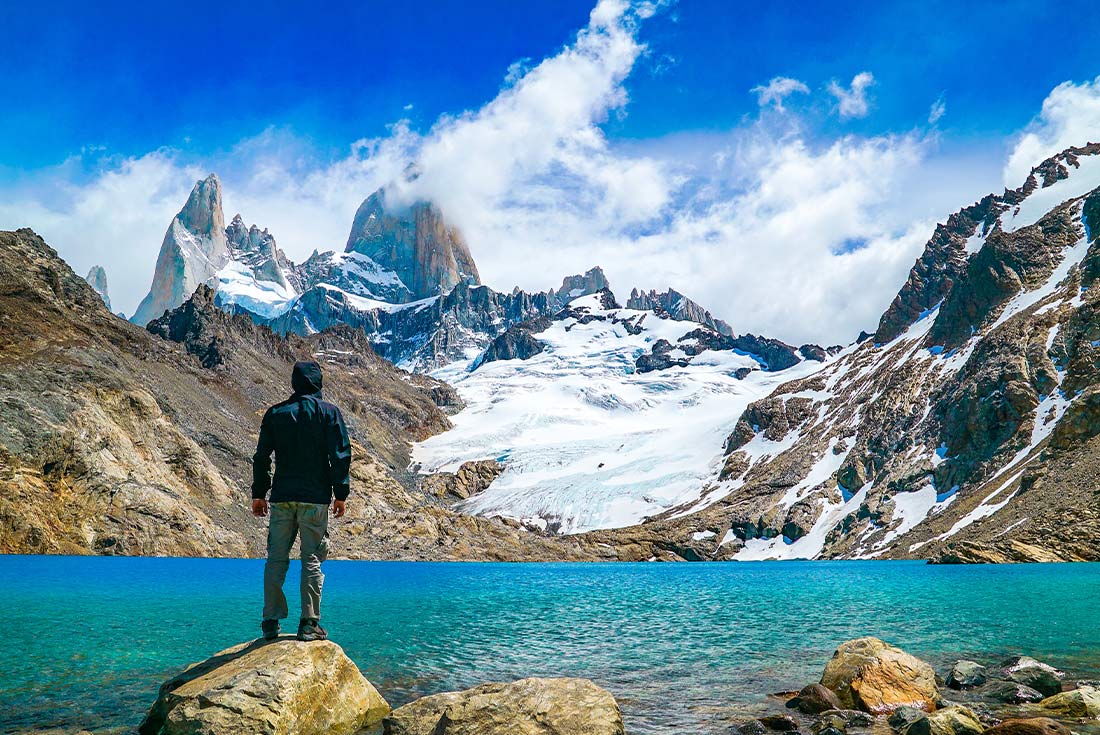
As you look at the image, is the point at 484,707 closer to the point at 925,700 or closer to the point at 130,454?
the point at 925,700

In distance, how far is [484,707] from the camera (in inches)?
437

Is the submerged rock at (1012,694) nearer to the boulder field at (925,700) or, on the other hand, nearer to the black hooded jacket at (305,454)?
the boulder field at (925,700)

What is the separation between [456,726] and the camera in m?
10.9

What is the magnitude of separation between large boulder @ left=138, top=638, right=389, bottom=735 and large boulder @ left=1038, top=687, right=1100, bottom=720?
506 inches

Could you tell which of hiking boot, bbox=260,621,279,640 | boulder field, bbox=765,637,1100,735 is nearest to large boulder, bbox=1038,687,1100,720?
boulder field, bbox=765,637,1100,735

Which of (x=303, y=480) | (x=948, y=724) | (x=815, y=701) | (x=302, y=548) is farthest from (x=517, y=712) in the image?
(x=815, y=701)

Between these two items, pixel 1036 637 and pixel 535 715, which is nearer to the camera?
Result: pixel 535 715

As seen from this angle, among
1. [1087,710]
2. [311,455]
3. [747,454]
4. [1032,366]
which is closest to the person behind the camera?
[311,455]

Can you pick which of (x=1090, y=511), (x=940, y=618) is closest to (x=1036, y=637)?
(x=940, y=618)

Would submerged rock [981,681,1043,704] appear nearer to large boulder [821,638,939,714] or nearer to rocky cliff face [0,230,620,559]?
large boulder [821,638,939,714]

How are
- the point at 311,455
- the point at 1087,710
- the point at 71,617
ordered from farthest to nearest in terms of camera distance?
the point at 71,617, the point at 1087,710, the point at 311,455

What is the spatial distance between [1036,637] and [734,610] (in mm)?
14325

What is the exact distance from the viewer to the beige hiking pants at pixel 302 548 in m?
11.5

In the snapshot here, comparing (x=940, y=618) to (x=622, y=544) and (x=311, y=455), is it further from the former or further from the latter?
(x=622, y=544)
